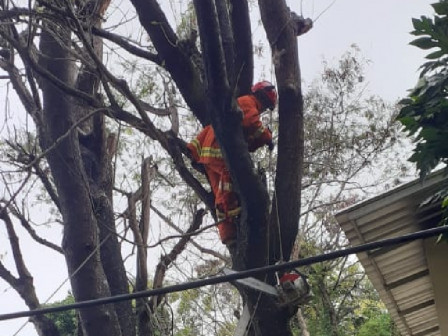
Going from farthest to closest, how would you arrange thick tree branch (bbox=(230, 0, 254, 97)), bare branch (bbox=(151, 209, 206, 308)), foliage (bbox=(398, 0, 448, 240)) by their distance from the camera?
bare branch (bbox=(151, 209, 206, 308)), thick tree branch (bbox=(230, 0, 254, 97)), foliage (bbox=(398, 0, 448, 240))

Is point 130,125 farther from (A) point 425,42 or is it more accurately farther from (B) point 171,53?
(A) point 425,42

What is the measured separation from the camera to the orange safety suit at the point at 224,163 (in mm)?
4434

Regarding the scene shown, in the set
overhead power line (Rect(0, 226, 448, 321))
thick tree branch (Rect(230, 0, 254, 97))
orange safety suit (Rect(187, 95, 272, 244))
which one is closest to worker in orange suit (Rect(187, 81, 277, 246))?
orange safety suit (Rect(187, 95, 272, 244))

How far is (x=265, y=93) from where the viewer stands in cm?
486

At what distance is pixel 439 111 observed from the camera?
331 cm

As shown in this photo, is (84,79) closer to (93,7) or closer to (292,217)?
(93,7)

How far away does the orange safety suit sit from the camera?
4.43 meters

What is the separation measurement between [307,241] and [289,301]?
762cm

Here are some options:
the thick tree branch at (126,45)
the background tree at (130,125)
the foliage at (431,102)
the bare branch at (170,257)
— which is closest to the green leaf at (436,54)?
the foliage at (431,102)

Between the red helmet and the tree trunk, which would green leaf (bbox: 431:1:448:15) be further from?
the tree trunk

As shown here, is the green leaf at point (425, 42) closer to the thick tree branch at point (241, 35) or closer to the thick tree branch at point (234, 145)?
the thick tree branch at point (234, 145)

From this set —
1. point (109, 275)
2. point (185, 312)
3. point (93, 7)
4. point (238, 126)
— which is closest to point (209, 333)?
point (185, 312)

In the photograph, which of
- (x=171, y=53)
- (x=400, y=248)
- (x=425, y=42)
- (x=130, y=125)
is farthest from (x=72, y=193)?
(x=425, y=42)

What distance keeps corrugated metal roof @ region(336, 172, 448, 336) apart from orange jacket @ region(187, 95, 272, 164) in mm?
700
